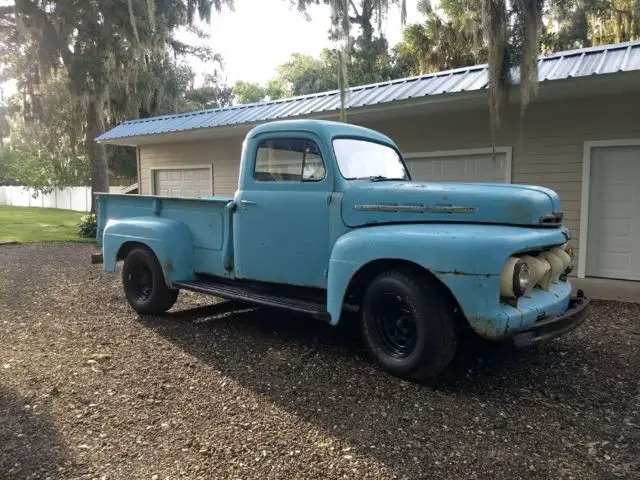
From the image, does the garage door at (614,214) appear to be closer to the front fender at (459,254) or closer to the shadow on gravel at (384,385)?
the shadow on gravel at (384,385)

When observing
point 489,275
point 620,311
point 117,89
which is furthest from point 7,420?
point 117,89

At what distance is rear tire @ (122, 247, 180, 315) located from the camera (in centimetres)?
587

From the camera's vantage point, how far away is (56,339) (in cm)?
518

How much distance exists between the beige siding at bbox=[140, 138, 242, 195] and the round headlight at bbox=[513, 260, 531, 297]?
951 centimetres

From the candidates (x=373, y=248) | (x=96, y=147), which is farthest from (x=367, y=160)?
(x=96, y=147)

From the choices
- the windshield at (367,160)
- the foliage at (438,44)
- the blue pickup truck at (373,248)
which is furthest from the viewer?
the foliage at (438,44)

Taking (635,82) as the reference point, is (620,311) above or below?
below

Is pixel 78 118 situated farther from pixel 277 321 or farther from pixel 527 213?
pixel 527 213

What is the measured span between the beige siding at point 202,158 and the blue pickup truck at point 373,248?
667 cm

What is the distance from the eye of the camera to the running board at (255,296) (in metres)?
4.41

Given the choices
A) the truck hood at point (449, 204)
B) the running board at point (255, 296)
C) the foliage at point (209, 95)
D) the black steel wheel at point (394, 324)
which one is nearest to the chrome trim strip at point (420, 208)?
the truck hood at point (449, 204)

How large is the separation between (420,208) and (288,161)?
146 cm

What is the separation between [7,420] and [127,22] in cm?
1396

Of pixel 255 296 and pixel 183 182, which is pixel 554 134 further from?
pixel 183 182
